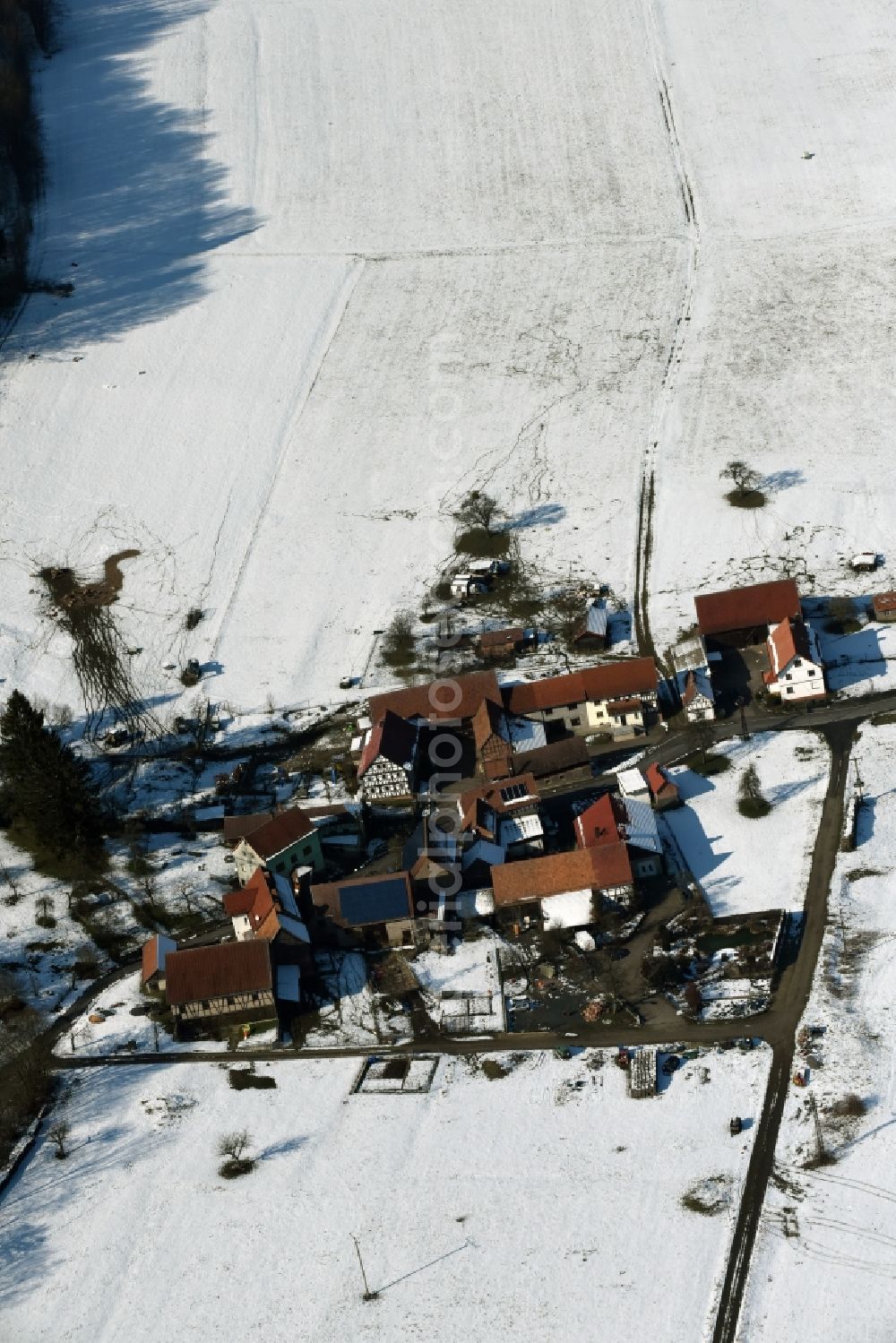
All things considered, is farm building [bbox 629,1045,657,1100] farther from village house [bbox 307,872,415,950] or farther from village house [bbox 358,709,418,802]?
village house [bbox 358,709,418,802]

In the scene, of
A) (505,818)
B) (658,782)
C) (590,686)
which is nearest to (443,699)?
(590,686)

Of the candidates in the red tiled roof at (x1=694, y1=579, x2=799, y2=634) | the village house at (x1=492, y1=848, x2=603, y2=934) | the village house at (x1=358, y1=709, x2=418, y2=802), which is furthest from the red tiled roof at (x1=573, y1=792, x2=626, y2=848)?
the red tiled roof at (x1=694, y1=579, x2=799, y2=634)

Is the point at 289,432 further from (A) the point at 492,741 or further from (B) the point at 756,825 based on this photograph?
(B) the point at 756,825

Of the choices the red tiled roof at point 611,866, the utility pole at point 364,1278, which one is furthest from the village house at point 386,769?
the utility pole at point 364,1278

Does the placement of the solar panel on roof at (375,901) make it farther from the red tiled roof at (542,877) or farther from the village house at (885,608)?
the village house at (885,608)

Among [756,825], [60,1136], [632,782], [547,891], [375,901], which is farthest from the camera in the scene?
[632,782]

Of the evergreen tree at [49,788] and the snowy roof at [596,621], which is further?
the snowy roof at [596,621]
